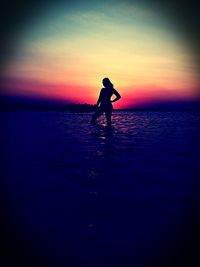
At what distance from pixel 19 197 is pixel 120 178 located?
5.22 ft

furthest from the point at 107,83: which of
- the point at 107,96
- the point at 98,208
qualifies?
the point at 98,208

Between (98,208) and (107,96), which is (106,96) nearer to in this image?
(107,96)

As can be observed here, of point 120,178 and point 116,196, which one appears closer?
point 116,196

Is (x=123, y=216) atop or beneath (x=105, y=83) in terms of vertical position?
beneath

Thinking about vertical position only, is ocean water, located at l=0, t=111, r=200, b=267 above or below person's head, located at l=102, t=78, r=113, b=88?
below

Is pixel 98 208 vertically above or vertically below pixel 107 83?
below

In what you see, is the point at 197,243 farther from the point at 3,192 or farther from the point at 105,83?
the point at 105,83

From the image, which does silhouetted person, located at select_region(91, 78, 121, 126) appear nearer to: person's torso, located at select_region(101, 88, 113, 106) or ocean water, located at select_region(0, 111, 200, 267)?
person's torso, located at select_region(101, 88, 113, 106)

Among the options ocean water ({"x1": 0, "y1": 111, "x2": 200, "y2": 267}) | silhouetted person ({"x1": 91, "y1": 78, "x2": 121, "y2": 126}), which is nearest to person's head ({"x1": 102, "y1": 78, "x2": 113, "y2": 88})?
silhouetted person ({"x1": 91, "y1": 78, "x2": 121, "y2": 126})

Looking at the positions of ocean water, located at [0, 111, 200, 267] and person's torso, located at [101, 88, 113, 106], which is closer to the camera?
ocean water, located at [0, 111, 200, 267]

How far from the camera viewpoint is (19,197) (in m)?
3.71

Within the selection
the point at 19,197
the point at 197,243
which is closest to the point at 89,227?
the point at 197,243

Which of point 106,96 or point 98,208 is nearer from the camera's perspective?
point 98,208

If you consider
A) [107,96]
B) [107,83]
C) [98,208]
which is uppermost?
[107,83]
